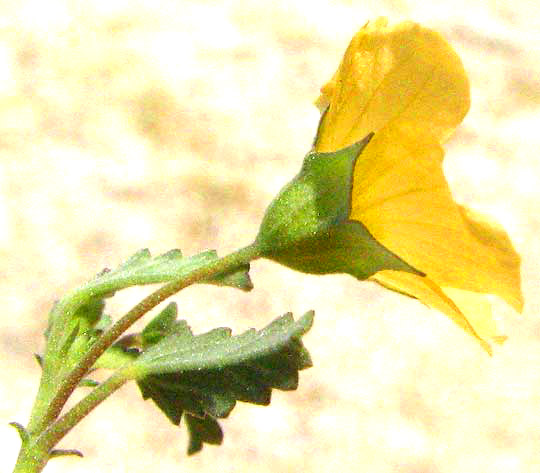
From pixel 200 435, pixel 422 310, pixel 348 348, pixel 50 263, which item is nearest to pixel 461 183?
pixel 422 310

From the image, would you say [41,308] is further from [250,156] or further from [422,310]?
[422,310]

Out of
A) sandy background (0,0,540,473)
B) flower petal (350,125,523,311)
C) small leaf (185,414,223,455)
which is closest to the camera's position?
flower petal (350,125,523,311)

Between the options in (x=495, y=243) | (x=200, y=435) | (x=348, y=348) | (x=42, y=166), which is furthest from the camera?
(x=42, y=166)

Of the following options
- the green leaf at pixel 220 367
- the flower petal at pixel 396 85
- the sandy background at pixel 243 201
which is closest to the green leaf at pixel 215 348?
the green leaf at pixel 220 367

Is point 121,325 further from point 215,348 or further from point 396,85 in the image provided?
point 396,85

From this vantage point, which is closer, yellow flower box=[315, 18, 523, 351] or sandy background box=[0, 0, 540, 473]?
yellow flower box=[315, 18, 523, 351]

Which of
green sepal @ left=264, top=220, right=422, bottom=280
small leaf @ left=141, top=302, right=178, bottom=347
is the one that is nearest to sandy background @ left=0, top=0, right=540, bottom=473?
small leaf @ left=141, top=302, right=178, bottom=347

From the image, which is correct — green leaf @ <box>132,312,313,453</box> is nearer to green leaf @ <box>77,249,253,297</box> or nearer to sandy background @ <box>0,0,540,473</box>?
green leaf @ <box>77,249,253,297</box>

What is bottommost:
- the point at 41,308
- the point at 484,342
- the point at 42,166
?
the point at 484,342

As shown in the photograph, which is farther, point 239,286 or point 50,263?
point 50,263
